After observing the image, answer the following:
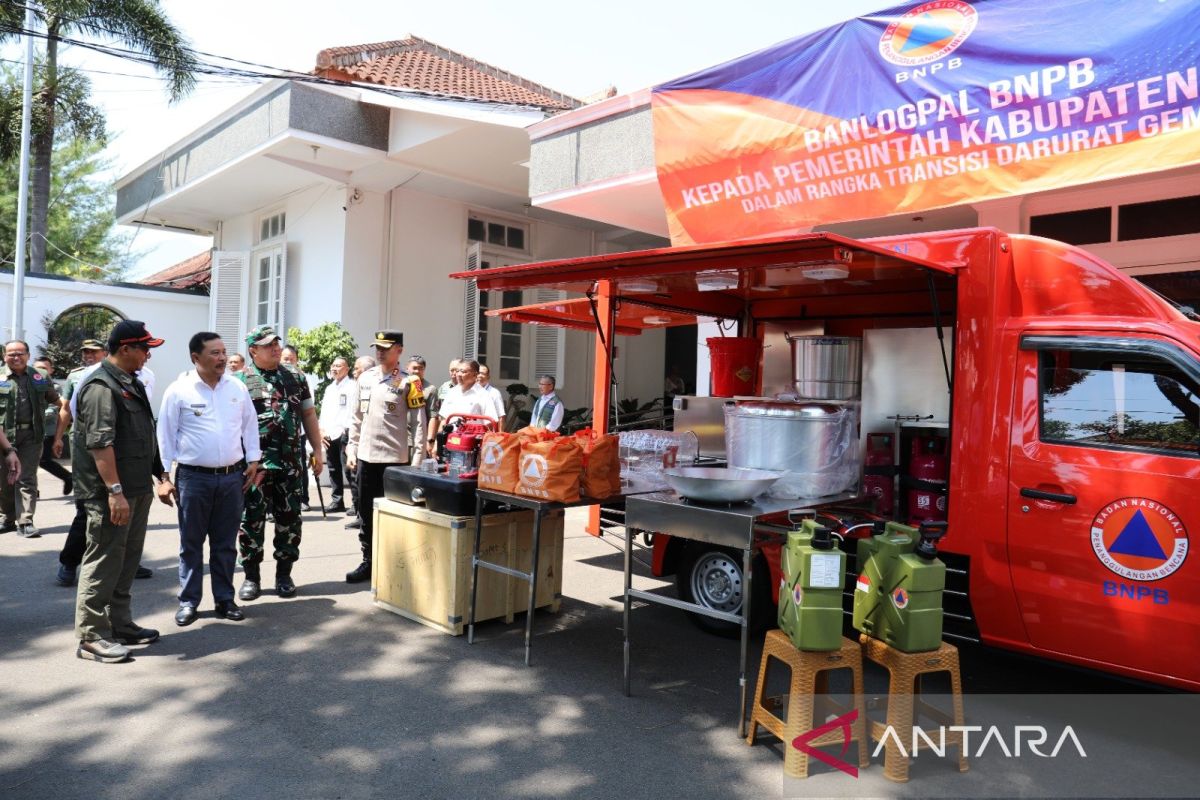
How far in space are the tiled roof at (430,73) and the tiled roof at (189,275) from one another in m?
7.35

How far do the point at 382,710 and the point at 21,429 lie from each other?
18.7 feet

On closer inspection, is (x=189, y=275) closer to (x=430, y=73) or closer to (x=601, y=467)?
(x=430, y=73)

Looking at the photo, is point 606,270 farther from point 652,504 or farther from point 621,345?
point 621,345

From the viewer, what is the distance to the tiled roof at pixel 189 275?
19.8 m

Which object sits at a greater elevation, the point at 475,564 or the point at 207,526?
the point at 207,526

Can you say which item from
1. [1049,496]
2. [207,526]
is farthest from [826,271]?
[207,526]

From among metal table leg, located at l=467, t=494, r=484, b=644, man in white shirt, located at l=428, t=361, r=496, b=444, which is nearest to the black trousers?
man in white shirt, located at l=428, t=361, r=496, b=444

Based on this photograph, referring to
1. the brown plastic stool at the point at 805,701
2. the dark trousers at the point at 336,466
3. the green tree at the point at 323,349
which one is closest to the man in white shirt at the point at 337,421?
the dark trousers at the point at 336,466

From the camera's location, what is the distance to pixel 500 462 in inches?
189

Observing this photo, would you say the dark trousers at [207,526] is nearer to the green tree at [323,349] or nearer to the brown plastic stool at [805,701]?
the brown plastic stool at [805,701]

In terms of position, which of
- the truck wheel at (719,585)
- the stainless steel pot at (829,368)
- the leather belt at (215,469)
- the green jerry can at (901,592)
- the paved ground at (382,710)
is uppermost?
the stainless steel pot at (829,368)

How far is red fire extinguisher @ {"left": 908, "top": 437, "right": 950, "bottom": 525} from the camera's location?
5.02 metres

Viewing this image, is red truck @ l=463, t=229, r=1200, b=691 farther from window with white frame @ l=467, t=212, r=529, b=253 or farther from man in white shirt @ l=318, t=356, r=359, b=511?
window with white frame @ l=467, t=212, r=529, b=253

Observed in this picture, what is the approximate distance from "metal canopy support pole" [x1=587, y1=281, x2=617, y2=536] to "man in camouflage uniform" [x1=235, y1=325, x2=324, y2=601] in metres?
2.22
